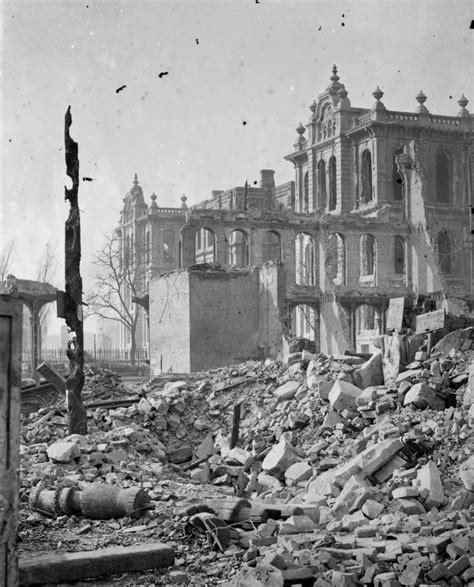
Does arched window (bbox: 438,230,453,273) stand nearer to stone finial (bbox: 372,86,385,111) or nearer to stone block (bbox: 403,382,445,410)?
stone finial (bbox: 372,86,385,111)

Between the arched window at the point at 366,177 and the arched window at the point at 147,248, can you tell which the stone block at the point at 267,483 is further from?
the arched window at the point at 147,248

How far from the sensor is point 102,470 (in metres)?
10.6

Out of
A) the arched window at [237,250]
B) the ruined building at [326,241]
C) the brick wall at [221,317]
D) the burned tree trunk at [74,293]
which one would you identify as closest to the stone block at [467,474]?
the burned tree trunk at [74,293]

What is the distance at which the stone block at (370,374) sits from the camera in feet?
46.1

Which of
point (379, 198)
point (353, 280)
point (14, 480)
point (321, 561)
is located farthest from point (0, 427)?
point (379, 198)

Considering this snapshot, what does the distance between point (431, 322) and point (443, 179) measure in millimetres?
33429

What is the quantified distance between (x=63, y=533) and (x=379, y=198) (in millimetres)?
37649

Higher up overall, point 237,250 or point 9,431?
point 237,250

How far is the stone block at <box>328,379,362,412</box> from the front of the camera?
13195 millimetres

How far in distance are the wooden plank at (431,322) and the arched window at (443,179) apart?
32610 millimetres

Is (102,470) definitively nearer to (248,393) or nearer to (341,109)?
(248,393)

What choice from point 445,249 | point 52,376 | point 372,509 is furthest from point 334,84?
point 372,509

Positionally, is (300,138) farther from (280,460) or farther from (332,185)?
(280,460)

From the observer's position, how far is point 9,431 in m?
5.25
